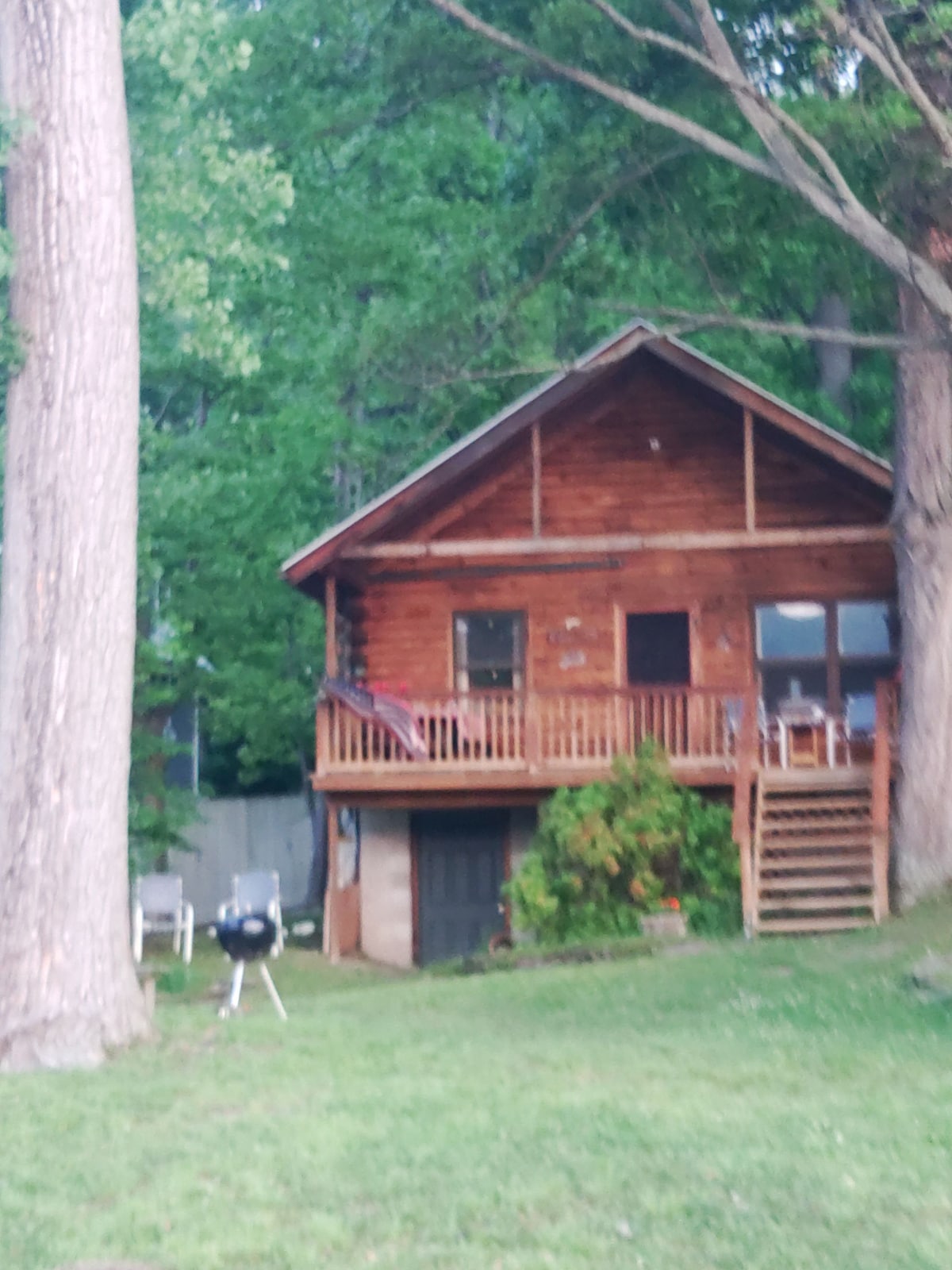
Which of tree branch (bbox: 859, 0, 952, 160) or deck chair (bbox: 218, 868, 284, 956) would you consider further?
deck chair (bbox: 218, 868, 284, 956)

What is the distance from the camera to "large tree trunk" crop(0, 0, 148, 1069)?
9.09 meters

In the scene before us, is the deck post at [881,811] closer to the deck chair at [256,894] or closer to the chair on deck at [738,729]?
the chair on deck at [738,729]

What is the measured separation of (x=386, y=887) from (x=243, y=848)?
26.7 ft

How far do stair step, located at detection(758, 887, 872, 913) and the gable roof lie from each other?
5.25 metres

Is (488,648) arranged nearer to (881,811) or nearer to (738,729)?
(738,729)

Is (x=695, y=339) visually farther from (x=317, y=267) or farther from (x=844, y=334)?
(x=844, y=334)

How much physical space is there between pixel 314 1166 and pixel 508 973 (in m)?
6.94

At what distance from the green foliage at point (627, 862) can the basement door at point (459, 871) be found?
3384 mm

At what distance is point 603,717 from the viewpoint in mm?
18203

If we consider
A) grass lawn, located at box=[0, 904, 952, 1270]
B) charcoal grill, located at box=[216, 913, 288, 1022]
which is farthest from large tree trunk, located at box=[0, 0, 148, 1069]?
charcoal grill, located at box=[216, 913, 288, 1022]

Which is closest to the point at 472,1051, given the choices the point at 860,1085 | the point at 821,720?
the point at 860,1085

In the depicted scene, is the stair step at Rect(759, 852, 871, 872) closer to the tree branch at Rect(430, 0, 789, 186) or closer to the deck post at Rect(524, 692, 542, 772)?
the deck post at Rect(524, 692, 542, 772)

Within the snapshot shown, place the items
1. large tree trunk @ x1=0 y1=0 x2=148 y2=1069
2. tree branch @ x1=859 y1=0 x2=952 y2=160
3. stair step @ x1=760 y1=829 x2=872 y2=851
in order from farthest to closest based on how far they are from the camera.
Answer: stair step @ x1=760 y1=829 x2=872 y2=851
tree branch @ x1=859 y1=0 x2=952 y2=160
large tree trunk @ x1=0 y1=0 x2=148 y2=1069

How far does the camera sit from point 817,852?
52.5ft
